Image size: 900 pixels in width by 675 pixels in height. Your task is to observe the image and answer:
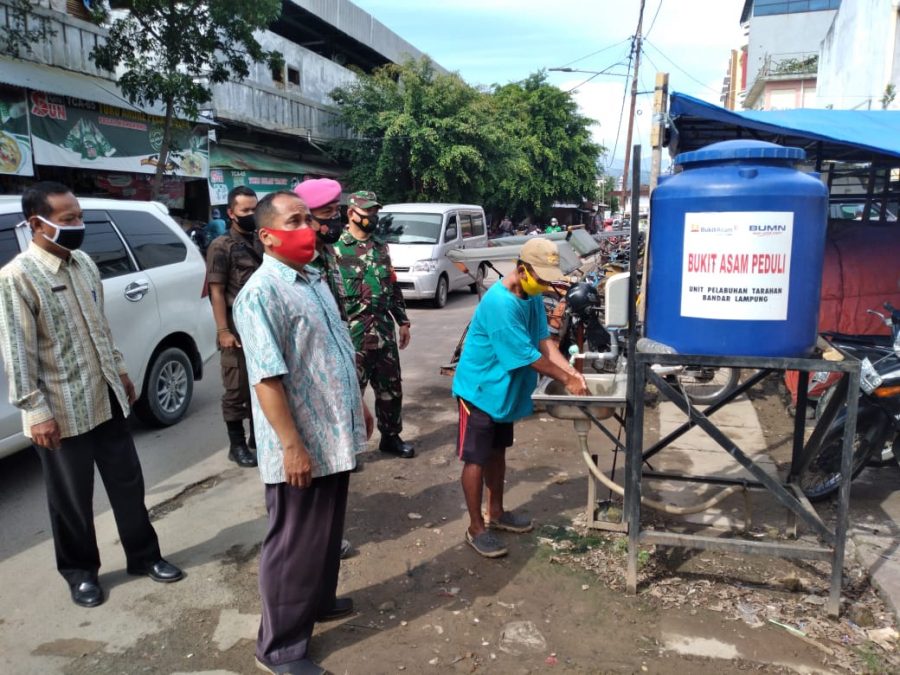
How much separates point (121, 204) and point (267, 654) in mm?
3662

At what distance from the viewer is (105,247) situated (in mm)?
4688

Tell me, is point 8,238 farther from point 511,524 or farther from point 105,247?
point 511,524

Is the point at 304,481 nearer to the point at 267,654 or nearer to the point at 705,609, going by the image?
the point at 267,654

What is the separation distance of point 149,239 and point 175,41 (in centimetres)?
620

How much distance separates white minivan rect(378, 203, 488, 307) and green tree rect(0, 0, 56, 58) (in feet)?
17.4

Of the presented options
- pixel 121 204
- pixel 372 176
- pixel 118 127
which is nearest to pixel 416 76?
pixel 372 176

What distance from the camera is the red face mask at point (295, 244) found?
240 cm

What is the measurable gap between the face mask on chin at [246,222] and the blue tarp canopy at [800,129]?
2.61 m

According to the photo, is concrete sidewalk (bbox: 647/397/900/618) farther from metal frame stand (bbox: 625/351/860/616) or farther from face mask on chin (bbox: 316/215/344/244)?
face mask on chin (bbox: 316/215/344/244)

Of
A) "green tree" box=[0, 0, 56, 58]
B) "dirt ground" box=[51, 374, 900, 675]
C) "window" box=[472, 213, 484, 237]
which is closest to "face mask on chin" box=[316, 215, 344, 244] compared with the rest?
"dirt ground" box=[51, 374, 900, 675]

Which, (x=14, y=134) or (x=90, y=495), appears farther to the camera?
(x=14, y=134)

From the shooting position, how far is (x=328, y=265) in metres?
3.98

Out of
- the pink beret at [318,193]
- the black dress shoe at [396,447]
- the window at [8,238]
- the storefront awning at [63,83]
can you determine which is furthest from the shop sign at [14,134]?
the pink beret at [318,193]

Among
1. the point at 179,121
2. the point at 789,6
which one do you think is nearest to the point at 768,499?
the point at 179,121
